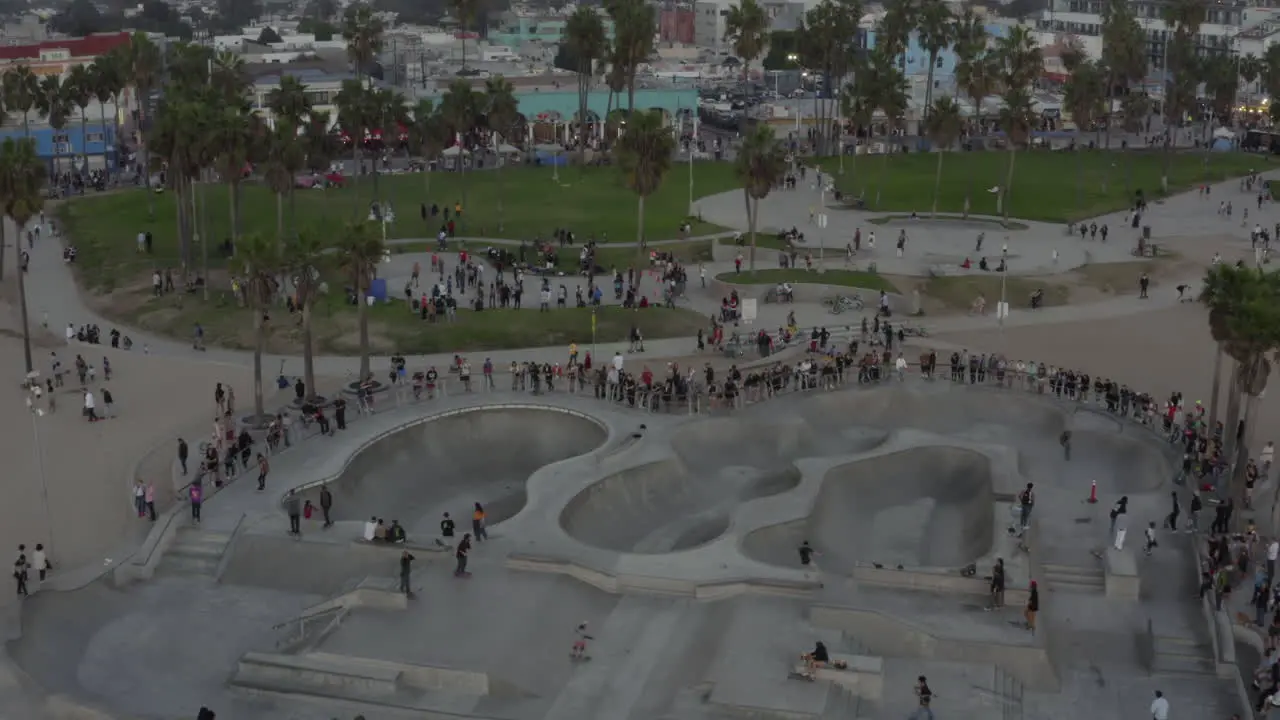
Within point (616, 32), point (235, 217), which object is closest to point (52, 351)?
point (235, 217)

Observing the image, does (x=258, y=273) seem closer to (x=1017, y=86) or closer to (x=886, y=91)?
(x=1017, y=86)

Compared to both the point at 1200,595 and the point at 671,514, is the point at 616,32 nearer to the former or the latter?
the point at 671,514

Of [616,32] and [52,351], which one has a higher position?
[616,32]

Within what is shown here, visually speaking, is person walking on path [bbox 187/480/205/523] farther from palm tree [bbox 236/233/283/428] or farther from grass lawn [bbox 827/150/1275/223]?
grass lawn [bbox 827/150/1275/223]

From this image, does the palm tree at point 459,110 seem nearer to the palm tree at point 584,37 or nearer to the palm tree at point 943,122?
the palm tree at point 584,37

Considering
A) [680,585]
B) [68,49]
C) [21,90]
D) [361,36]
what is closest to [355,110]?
[361,36]

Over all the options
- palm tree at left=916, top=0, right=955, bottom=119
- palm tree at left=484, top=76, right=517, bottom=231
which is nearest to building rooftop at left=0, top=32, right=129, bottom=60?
palm tree at left=484, top=76, right=517, bottom=231
